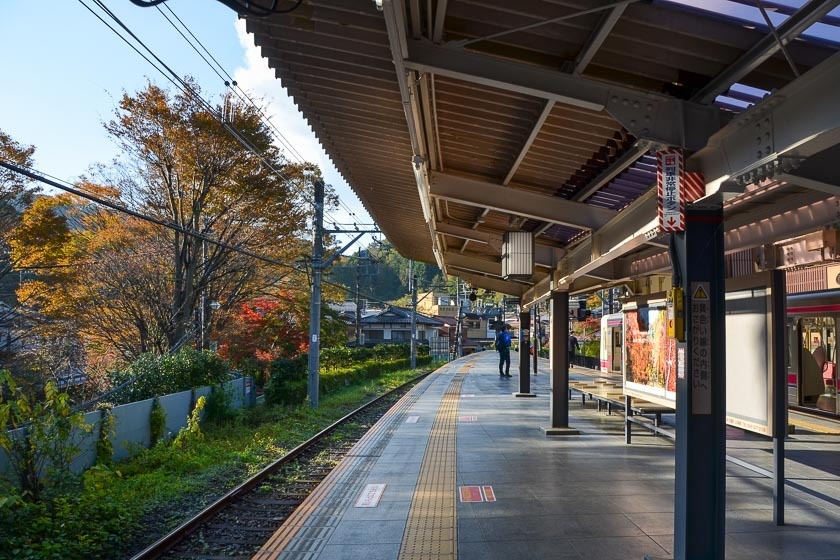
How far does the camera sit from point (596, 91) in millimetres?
4344

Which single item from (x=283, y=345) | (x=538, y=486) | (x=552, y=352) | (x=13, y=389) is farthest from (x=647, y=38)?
(x=283, y=345)

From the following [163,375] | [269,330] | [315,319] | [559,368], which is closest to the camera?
[559,368]

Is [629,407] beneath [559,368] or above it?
beneath

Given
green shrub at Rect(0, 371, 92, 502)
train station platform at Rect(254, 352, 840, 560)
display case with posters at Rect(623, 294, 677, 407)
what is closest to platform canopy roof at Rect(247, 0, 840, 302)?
display case with posters at Rect(623, 294, 677, 407)

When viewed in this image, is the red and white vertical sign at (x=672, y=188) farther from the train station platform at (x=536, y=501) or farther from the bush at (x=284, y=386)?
the bush at (x=284, y=386)

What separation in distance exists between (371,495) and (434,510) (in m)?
0.99

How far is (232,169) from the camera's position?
18609 mm

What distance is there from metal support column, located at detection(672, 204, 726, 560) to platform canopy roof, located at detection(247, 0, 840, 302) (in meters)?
0.31

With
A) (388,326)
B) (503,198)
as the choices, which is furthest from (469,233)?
(388,326)

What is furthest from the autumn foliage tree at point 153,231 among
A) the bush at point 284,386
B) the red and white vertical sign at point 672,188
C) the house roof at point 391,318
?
the house roof at point 391,318

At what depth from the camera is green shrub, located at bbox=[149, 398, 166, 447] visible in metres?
11.8

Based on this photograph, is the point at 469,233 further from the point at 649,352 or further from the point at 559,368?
the point at 649,352

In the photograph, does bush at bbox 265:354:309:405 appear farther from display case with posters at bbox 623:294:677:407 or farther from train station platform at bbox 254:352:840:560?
display case with posters at bbox 623:294:677:407

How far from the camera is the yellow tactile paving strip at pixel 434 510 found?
5105mm
